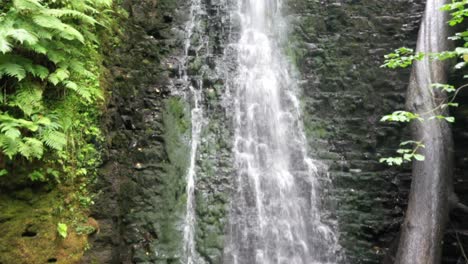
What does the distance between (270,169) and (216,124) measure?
3.26 ft

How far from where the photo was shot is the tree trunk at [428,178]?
3727mm

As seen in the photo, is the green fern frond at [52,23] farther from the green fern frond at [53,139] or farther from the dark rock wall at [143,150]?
the dark rock wall at [143,150]

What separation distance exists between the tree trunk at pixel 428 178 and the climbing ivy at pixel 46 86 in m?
3.65

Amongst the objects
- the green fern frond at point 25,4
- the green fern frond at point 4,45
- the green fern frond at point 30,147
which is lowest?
the green fern frond at point 30,147

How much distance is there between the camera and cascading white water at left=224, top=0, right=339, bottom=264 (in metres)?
4.50

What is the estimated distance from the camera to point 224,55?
5.57 metres

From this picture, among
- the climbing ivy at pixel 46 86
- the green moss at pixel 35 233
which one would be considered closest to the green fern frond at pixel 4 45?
the climbing ivy at pixel 46 86

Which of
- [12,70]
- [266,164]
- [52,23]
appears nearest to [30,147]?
[12,70]

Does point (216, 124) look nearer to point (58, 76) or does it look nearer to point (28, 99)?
point (58, 76)

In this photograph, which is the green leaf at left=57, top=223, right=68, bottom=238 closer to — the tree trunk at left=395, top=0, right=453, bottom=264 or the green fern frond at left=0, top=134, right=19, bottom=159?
the green fern frond at left=0, top=134, right=19, bottom=159

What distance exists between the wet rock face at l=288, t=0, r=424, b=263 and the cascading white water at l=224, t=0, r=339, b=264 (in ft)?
0.82

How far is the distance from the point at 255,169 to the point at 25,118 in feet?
9.20

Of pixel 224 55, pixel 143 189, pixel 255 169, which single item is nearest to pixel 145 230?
pixel 143 189

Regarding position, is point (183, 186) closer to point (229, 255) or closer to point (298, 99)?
point (229, 255)
